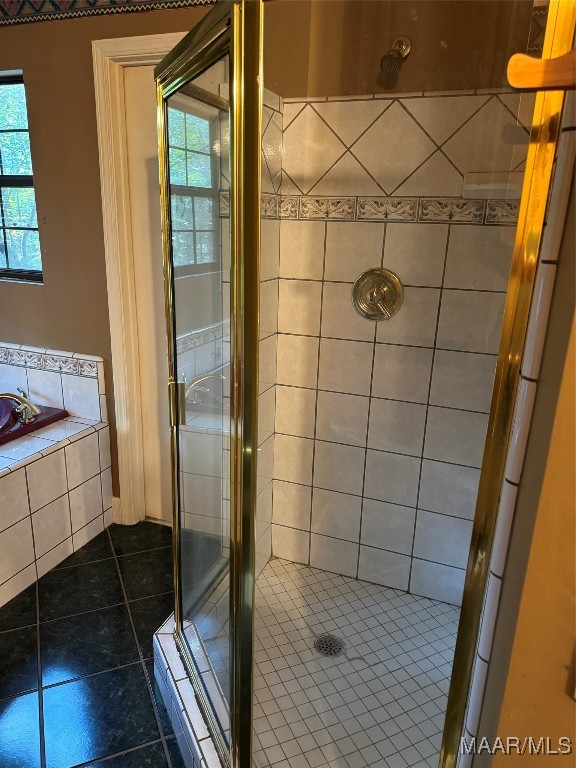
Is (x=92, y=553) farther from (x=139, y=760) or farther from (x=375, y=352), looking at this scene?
(x=375, y=352)

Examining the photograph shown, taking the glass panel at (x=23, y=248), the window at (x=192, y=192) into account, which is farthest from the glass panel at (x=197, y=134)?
the glass panel at (x=23, y=248)

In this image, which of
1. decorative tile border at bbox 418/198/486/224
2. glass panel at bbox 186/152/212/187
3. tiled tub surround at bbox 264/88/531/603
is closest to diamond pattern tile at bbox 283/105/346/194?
tiled tub surround at bbox 264/88/531/603

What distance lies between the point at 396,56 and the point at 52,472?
202 centimetres

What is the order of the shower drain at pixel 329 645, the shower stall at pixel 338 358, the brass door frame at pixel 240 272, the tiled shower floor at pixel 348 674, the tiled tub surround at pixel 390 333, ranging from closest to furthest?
1. the brass door frame at pixel 240 272
2. the shower stall at pixel 338 358
3. the tiled shower floor at pixel 348 674
4. the tiled tub surround at pixel 390 333
5. the shower drain at pixel 329 645

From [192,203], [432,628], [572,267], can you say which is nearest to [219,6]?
[192,203]

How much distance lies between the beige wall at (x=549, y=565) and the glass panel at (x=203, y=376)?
0.70 m

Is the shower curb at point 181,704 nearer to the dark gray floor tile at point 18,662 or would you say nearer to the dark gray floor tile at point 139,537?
the dark gray floor tile at point 18,662

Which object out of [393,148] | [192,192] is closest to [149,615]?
[192,192]

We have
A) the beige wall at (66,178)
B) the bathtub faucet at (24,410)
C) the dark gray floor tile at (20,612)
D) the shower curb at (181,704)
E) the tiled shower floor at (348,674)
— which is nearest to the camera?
the shower curb at (181,704)

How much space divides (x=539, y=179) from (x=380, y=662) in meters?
1.63

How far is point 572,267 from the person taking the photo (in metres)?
0.68

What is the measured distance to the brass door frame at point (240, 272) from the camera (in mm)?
926

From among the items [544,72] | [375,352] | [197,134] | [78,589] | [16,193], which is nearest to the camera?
[544,72]

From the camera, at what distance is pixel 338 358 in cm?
204
